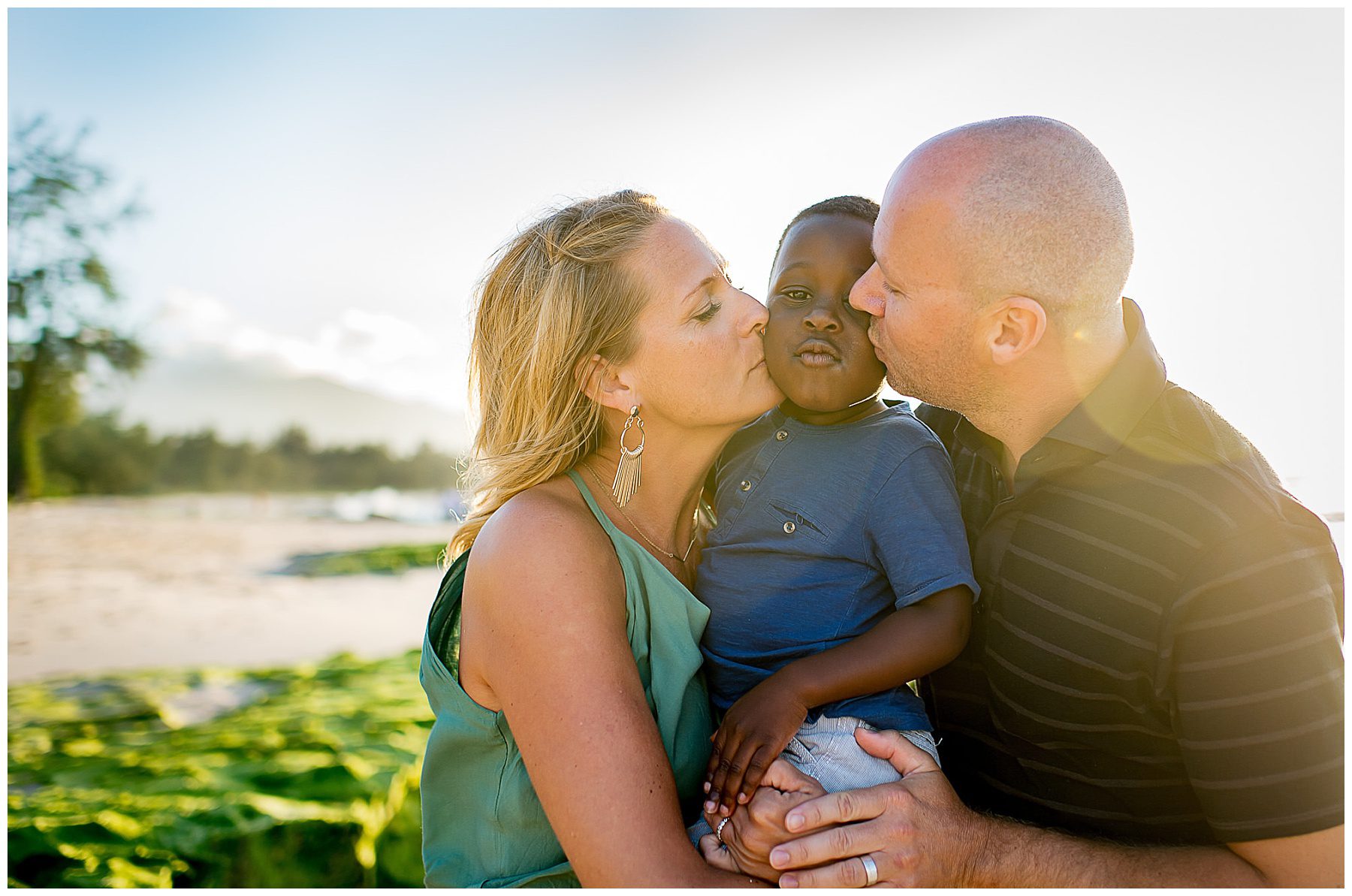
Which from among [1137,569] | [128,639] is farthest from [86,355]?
[1137,569]

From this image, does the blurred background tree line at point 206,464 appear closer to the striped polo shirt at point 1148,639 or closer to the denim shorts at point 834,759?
the denim shorts at point 834,759

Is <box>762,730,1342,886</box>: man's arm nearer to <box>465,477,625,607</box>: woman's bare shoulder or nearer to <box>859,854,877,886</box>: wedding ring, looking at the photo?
<box>859,854,877,886</box>: wedding ring

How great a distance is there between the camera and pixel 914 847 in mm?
2047

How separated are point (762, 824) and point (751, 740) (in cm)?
18

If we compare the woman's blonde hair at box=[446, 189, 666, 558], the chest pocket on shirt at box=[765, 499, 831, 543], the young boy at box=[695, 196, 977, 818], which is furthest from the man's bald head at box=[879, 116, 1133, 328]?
the woman's blonde hair at box=[446, 189, 666, 558]

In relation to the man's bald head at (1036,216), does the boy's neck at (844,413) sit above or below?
below

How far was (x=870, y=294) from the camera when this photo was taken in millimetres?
2555

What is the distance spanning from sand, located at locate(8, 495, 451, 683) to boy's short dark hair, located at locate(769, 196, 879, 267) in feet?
14.5

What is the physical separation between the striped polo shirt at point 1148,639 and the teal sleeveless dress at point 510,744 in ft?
2.37

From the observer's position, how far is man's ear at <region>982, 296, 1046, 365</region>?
2.35 metres

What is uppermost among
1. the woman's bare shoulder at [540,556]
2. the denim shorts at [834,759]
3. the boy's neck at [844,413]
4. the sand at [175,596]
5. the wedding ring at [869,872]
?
the boy's neck at [844,413]

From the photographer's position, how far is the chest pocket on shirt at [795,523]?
244cm

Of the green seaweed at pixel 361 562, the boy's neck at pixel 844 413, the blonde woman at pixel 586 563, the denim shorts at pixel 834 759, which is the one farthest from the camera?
→ the green seaweed at pixel 361 562

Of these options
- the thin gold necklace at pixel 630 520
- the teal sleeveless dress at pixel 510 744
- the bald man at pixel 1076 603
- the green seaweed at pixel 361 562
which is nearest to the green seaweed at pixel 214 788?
the teal sleeveless dress at pixel 510 744
